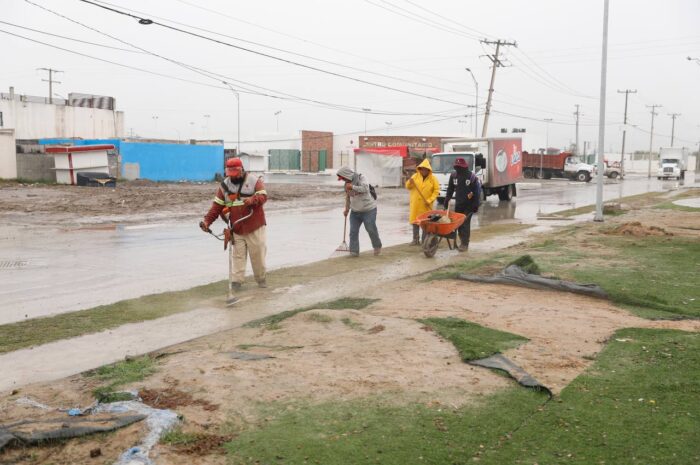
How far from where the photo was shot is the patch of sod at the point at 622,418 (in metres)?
3.80

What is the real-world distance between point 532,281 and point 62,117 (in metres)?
57.2

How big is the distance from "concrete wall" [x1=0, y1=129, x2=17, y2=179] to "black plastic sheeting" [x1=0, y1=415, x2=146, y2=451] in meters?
38.7

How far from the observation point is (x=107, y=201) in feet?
89.4

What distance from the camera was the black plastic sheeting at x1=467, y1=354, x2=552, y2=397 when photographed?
4906mm

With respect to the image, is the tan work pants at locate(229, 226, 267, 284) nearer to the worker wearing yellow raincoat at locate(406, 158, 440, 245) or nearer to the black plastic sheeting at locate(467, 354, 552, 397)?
the worker wearing yellow raincoat at locate(406, 158, 440, 245)

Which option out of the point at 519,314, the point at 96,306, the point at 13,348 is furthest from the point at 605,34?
the point at 13,348

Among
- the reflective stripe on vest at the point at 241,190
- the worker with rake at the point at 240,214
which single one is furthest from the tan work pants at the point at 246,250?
the reflective stripe on vest at the point at 241,190

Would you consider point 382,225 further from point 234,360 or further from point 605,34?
point 234,360

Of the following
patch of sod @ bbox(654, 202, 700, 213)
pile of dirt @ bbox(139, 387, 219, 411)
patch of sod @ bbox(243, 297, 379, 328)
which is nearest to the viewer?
pile of dirt @ bbox(139, 387, 219, 411)

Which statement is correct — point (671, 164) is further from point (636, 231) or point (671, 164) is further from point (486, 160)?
point (636, 231)

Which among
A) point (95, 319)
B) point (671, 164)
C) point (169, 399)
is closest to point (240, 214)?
point (95, 319)

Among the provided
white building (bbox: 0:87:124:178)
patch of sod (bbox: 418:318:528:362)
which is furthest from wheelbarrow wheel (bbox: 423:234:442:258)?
white building (bbox: 0:87:124:178)

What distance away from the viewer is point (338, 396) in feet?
15.5

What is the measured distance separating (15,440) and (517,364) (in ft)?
11.4
